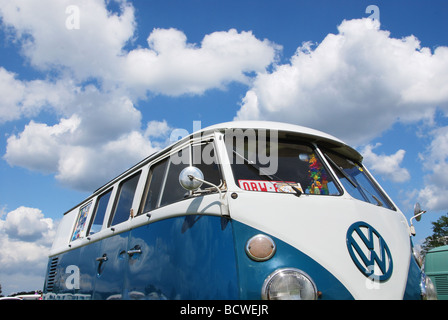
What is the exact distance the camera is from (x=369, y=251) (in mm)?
3391

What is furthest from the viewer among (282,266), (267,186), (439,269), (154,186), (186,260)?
(439,269)

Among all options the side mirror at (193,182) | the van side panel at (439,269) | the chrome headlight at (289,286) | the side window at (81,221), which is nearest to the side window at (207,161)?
the side mirror at (193,182)

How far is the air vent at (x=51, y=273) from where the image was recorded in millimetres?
8212

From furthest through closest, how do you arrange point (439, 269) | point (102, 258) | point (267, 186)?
point (439, 269)
point (102, 258)
point (267, 186)

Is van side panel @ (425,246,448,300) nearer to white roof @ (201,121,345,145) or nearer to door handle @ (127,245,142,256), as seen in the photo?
white roof @ (201,121,345,145)

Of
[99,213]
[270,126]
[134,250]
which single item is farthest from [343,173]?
[99,213]

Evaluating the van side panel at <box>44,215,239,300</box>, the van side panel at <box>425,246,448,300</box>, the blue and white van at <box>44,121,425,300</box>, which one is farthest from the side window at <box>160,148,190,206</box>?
the van side panel at <box>425,246,448,300</box>

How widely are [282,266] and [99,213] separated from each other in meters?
4.46

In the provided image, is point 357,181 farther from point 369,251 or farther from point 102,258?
point 102,258

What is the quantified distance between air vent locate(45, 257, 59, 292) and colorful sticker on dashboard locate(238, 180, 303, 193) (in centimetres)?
619

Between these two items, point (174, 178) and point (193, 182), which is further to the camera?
point (174, 178)

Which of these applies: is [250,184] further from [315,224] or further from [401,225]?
[401,225]

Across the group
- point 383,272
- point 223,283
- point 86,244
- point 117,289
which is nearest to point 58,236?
point 86,244

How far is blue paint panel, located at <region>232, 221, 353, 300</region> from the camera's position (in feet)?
9.98
